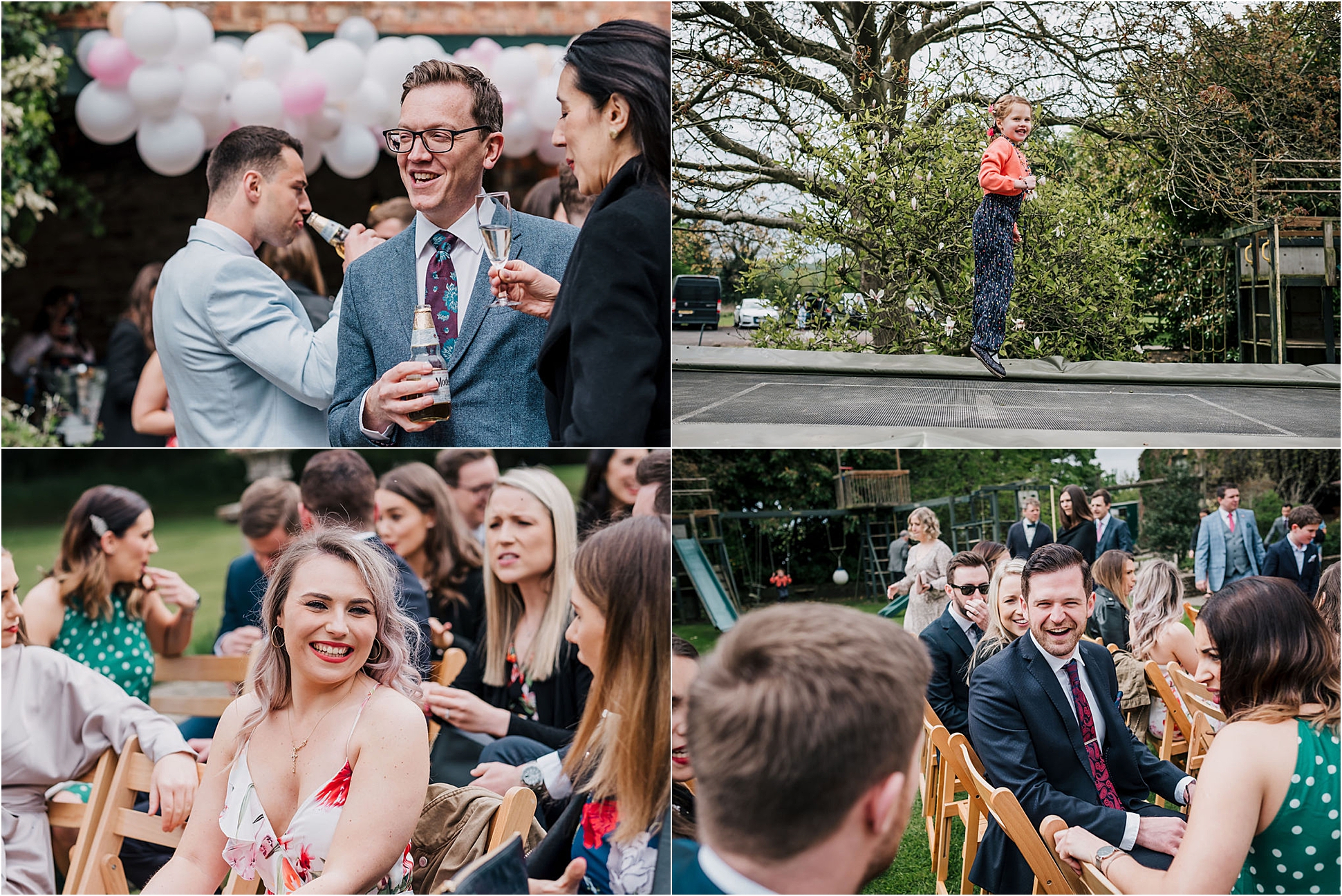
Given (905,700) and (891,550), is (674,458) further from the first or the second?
(905,700)

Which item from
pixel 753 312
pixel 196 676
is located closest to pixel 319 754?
pixel 196 676

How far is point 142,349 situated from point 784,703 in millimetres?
4077

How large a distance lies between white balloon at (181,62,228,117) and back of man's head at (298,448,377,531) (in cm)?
155

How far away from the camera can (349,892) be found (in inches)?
105

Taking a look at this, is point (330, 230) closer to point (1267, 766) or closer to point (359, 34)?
point (359, 34)

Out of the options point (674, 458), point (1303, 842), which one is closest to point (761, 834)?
point (1303, 842)

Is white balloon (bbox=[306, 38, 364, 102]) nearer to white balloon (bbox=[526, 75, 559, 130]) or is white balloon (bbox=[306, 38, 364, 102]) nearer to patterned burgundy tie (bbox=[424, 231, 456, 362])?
white balloon (bbox=[526, 75, 559, 130])

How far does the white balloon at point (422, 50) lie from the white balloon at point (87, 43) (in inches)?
53.7

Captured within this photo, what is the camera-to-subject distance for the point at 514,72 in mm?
3779

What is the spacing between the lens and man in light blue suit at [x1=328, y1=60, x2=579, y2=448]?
127 inches

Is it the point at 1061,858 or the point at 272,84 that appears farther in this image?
the point at 272,84

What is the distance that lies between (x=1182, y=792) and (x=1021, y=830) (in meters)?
0.67

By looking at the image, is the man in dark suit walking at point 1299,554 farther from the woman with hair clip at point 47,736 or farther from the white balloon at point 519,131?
the woman with hair clip at point 47,736

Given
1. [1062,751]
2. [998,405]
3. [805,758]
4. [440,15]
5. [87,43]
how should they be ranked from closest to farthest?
[805,758], [1062,751], [998,405], [440,15], [87,43]
